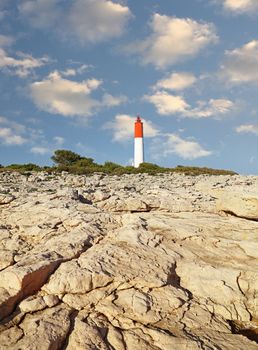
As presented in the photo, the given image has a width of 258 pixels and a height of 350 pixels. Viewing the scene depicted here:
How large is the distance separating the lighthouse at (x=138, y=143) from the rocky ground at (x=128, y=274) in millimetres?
45445

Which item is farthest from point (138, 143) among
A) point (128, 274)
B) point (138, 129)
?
point (128, 274)

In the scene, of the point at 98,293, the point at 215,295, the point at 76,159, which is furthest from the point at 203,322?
the point at 76,159

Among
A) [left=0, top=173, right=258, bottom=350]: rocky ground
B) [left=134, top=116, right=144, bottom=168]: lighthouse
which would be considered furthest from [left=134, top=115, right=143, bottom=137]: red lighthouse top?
[left=0, top=173, right=258, bottom=350]: rocky ground

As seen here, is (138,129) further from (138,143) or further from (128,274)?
(128,274)

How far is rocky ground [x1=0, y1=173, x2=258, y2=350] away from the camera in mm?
9672

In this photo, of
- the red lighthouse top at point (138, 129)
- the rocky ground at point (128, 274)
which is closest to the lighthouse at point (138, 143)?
the red lighthouse top at point (138, 129)

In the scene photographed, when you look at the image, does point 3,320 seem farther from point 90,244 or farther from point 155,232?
point 155,232

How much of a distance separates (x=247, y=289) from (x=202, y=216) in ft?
13.8

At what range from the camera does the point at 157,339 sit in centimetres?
959

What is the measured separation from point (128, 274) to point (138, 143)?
5238 centimetres

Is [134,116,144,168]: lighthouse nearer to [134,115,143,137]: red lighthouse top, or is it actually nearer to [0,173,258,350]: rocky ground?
[134,115,143,137]: red lighthouse top

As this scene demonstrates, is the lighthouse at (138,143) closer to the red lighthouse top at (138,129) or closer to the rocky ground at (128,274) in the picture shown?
the red lighthouse top at (138,129)

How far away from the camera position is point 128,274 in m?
11.5

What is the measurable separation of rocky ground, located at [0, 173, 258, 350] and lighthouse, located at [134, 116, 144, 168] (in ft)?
149
